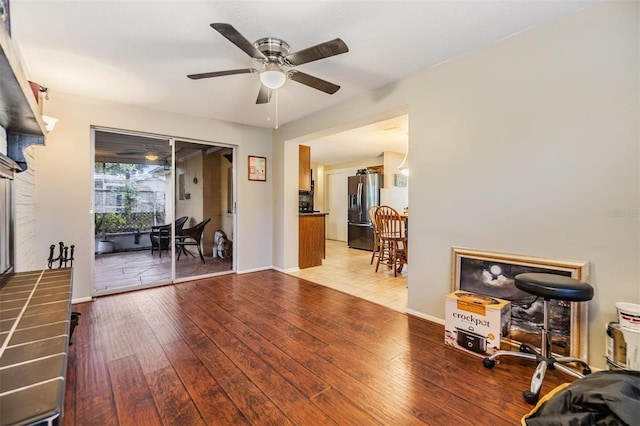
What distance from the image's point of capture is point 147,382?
1719 millimetres

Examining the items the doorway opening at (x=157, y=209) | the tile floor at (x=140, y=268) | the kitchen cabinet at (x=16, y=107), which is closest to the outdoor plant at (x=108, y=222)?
the doorway opening at (x=157, y=209)

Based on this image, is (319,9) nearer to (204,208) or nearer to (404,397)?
(404,397)

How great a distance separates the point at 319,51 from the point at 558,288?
204 centimetres

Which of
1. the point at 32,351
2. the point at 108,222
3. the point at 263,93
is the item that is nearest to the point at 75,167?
the point at 108,222

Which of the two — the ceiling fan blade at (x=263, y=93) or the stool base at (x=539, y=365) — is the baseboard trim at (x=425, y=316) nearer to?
the stool base at (x=539, y=365)

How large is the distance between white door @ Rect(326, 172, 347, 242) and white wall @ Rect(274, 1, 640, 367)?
5474 mm

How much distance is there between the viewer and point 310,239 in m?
4.95

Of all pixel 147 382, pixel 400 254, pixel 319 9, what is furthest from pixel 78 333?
pixel 400 254

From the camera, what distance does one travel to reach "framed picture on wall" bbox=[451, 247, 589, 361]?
1862mm

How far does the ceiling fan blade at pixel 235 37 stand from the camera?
158 cm

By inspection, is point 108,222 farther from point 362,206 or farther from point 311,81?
point 362,206

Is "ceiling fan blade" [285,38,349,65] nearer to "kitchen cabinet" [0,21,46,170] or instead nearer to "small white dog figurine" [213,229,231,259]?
"kitchen cabinet" [0,21,46,170]

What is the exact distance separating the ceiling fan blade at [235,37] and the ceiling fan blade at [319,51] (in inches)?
9.6

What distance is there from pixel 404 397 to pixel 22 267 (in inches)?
124
